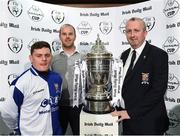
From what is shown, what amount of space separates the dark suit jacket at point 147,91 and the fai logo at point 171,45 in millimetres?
727

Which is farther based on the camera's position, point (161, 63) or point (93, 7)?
point (93, 7)

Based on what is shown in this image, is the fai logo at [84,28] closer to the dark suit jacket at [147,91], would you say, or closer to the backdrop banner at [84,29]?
the backdrop banner at [84,29]

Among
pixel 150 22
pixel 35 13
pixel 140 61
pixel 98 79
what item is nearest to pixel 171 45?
pixel 150 22

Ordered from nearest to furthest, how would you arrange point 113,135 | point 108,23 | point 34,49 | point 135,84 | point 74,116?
point 113,135 → point 34,49 → point 135,84 → point 74,116 → point 108,23

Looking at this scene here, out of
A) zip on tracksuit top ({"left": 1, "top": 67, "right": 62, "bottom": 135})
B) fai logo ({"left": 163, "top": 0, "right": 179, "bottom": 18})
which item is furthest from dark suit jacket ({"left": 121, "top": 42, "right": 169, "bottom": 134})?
fai logo ({"left": 163, "top": 0, "right": 179, "bottom": 18})

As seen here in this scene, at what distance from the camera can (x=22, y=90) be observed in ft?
5.77

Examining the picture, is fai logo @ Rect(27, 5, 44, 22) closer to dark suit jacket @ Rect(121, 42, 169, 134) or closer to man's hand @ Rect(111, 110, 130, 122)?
dark suit jacket @ Rect(121, 42, 169, 134)

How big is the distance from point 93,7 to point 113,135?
76.0 inches

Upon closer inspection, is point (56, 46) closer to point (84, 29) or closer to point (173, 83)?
point (84, 29)

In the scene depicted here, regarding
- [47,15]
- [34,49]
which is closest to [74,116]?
[34,49]

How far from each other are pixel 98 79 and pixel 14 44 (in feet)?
3.62

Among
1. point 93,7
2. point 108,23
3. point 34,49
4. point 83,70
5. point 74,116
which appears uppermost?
point 93,7

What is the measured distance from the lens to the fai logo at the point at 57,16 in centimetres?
290

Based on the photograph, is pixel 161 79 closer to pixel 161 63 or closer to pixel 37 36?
pixel 161 63
